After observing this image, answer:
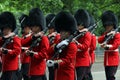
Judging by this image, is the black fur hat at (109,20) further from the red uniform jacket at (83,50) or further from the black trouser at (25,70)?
the black trouser at (25,70)

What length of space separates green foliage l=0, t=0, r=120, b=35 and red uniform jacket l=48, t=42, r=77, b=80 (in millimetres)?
6735

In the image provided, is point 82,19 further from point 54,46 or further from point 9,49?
point 54,46

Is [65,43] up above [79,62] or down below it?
above

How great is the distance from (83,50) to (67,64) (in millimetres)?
2226

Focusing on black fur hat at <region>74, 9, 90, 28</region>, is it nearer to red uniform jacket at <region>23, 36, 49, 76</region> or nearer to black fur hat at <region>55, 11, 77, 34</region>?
red uniform jacket at <region>23, 36, 49, 76</region>

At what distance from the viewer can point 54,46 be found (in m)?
7.91

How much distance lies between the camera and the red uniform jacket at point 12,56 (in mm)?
9102

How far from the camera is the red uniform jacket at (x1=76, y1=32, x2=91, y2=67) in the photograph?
9.95 metres

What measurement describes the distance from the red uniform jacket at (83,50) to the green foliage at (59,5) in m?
4.73

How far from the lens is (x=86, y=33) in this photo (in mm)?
10078

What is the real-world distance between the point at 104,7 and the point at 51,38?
14.7 metres

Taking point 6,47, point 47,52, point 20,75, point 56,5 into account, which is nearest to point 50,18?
point 20,75

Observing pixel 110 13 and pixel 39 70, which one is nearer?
pixel 39 70

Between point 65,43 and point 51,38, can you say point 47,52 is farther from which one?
point 51,38
